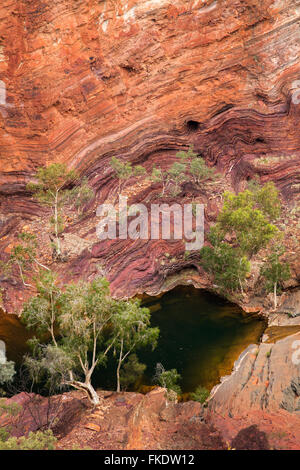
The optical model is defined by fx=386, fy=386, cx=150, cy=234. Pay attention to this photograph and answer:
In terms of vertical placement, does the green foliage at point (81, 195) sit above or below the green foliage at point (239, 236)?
above

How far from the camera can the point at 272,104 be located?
34031mm

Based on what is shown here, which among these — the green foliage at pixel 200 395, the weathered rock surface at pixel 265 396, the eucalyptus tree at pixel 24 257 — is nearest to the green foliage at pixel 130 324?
the green foliage at pixel 200 395

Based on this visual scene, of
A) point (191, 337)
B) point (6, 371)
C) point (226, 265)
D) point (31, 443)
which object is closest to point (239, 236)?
point (226, 265)

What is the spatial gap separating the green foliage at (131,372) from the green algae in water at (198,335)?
0.74 m

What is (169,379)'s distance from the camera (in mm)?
16984

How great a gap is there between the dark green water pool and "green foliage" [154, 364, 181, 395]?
1.82 feet

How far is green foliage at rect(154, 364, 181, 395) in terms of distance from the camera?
55.4 ft

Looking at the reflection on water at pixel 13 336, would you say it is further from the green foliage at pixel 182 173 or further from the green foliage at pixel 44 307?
the green foliage at pixel 182 173

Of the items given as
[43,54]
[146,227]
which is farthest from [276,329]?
[43,54]

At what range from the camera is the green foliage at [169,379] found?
55.4 feet

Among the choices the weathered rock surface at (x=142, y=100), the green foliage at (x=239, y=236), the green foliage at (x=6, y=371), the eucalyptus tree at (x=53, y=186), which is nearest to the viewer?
the green foliage at (x=6, y=371)

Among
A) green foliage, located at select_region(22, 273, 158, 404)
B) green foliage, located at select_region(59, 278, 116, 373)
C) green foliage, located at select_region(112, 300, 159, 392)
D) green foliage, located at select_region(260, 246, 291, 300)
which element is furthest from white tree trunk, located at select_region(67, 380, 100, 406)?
green foliage, located at select_region(260, 246, 291, 300)

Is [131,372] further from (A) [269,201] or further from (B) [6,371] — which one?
(A) [269,201]
